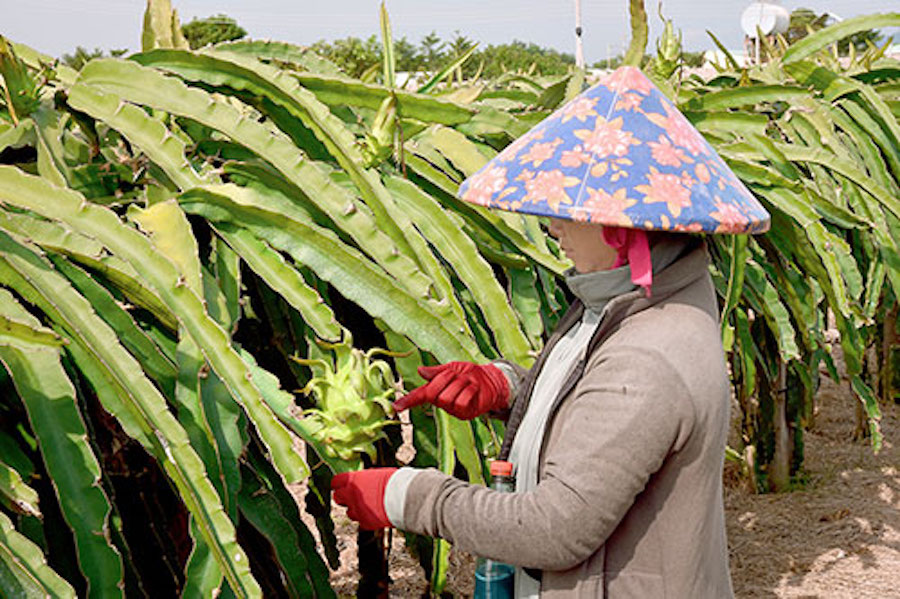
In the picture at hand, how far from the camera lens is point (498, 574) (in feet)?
4.68

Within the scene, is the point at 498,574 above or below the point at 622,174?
below

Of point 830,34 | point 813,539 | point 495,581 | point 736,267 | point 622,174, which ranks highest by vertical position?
point 830,34

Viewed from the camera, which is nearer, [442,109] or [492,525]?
[492,525]

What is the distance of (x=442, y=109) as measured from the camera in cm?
189

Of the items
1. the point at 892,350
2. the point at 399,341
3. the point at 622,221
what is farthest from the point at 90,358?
the point at 892,350

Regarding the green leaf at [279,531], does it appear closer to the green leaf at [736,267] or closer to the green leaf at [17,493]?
the green leaf at [17,493]

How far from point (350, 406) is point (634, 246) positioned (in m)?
0.42

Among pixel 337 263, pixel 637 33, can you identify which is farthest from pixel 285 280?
pixel 637 33

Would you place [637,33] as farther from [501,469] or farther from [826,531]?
Answer: [826,531]

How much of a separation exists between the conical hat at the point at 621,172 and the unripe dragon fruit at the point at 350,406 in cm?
28

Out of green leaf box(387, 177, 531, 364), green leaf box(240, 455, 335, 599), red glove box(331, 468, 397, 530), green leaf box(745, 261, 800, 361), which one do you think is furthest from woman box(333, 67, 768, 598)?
green leaf box(745, 261, 800, 361)

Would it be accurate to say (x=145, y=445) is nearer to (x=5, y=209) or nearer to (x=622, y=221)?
(x=5, y=209)

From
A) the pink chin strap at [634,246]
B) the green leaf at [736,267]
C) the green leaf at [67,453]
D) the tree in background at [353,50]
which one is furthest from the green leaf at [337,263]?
the tree in background at [353,50]

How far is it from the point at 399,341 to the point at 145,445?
468 millimetres
